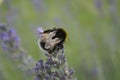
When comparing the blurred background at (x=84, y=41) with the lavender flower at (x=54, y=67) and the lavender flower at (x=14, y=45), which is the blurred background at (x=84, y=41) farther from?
the lavender flower at (x=54, y=67)

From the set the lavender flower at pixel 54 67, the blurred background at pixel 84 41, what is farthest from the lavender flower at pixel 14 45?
the lavender flower at pixel 54 67

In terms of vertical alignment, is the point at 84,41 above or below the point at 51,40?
above

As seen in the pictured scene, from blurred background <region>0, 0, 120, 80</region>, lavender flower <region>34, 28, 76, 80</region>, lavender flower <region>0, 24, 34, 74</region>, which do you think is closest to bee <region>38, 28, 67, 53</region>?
lavender flower <region>34, 28, 76, 80</region>

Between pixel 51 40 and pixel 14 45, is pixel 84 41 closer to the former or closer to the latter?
pixel 14 45

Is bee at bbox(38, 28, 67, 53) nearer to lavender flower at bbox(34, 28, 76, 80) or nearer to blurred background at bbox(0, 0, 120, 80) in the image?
lavender flower at bbox(34, 28, 76, 80)

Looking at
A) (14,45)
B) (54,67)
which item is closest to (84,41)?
(14,45)

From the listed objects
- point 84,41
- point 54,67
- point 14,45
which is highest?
point 84,41
